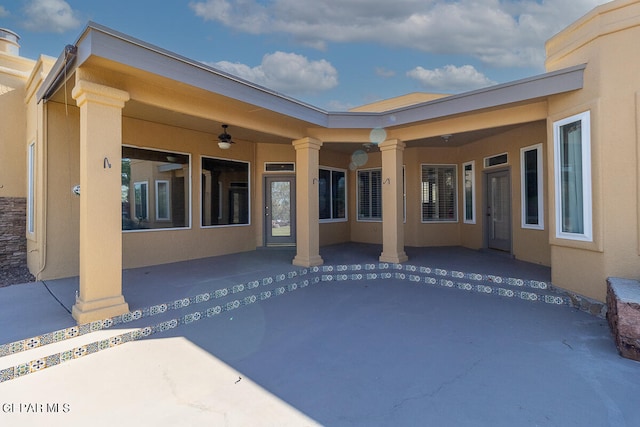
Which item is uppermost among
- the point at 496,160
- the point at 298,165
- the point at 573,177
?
the point at 496,160

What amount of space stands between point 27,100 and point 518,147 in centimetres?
962

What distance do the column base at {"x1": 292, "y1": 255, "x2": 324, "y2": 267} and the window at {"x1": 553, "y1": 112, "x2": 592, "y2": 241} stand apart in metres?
3.86

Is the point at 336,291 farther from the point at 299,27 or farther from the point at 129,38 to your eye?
the point at 299,27

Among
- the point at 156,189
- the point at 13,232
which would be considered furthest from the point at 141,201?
the point at 13,232

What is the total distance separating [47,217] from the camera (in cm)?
484

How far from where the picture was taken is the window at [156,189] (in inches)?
231

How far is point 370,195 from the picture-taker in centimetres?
920

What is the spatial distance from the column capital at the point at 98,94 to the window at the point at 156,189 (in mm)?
2477

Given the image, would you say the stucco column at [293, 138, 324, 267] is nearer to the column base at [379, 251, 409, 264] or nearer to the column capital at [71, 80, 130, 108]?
the column base at [379, 251, 409, 264]

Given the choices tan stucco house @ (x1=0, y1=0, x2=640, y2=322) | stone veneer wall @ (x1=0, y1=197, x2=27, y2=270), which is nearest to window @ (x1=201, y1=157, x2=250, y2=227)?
tan stucco house @ (x1=0, y1=0, x2=640, y2=322)

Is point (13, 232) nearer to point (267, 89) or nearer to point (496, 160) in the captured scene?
point (267, 89)

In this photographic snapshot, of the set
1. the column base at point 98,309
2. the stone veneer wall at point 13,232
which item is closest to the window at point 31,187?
the stone veneer wall at point 13,232

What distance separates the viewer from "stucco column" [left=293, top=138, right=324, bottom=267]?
6.09m

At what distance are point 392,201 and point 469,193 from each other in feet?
9.94
